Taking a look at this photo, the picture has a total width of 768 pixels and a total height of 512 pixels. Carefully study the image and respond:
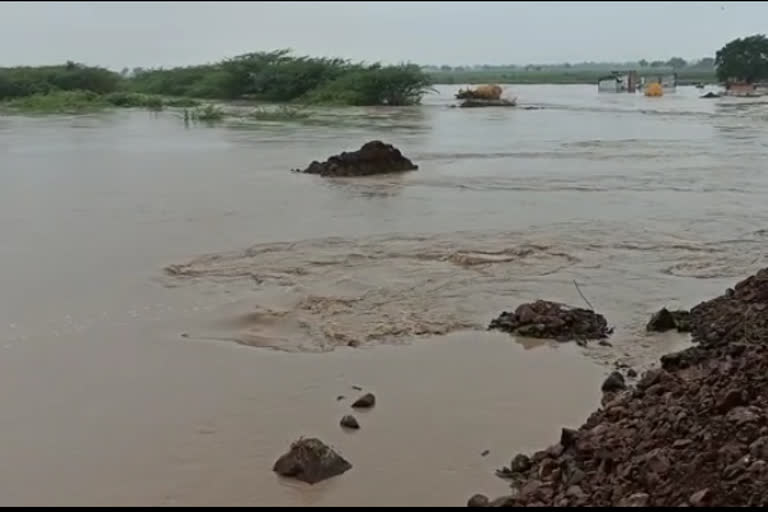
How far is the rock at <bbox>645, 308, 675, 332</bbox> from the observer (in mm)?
6953

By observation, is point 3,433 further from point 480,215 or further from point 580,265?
point 480,215

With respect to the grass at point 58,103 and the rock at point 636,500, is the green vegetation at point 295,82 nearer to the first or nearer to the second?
the grass at point 58,103

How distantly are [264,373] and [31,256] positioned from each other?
17.5 ft

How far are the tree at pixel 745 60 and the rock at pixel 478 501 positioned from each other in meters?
53.4

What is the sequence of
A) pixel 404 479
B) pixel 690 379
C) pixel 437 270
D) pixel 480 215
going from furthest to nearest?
pixel 480 215 < pixel 437 270 < pixel 690 379 < pixel 404 479

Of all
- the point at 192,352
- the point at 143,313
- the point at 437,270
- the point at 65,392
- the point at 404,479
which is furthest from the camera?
the point at 437,270

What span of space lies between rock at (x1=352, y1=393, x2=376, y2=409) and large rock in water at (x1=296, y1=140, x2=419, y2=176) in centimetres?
1215

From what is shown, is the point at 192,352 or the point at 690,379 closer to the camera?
the point at 690,379

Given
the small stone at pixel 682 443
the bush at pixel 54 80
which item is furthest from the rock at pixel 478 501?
the bush at pixel 54 80

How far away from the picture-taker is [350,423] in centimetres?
524

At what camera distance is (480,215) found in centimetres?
1306

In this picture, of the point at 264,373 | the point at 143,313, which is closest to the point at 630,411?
the point at 264,373

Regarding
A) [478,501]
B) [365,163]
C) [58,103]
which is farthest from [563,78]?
[478,501]

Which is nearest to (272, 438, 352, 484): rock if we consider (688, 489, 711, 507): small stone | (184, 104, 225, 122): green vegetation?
(688, 489, 711, 507): small stone
